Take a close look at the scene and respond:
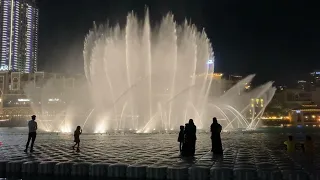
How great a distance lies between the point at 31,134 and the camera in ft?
49.3

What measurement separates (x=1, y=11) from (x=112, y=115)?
106447mm

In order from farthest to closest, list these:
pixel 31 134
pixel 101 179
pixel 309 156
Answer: pixel 31 134 → pixel 309 156 → pixel 101 179

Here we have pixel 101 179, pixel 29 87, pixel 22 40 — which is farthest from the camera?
pixel 22 40

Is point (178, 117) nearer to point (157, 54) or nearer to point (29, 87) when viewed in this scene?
point (157, 54)

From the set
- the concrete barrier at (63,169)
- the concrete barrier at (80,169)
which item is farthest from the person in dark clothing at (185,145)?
the concrete barrier at (63,169)

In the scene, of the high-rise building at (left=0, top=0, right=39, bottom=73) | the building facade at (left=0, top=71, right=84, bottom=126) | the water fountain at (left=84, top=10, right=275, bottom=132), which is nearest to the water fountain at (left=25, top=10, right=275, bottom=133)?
the water fountain at (left=84, top=10, right=275, bottom=132)

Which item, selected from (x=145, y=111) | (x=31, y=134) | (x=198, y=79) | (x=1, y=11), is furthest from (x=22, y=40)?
(x=31, y=134)

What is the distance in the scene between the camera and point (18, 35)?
→ 141 m

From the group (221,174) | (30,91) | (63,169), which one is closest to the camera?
(221,174)

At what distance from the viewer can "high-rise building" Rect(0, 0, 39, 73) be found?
13412cm

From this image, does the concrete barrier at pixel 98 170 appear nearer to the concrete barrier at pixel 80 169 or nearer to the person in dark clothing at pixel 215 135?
the concrete barrier at pixel 80 169

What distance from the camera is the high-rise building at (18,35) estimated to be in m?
134

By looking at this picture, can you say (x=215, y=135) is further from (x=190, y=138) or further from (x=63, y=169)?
(x=63, y=169)

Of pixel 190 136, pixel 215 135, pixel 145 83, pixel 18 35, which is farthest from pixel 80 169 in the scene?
pixel 18 35
